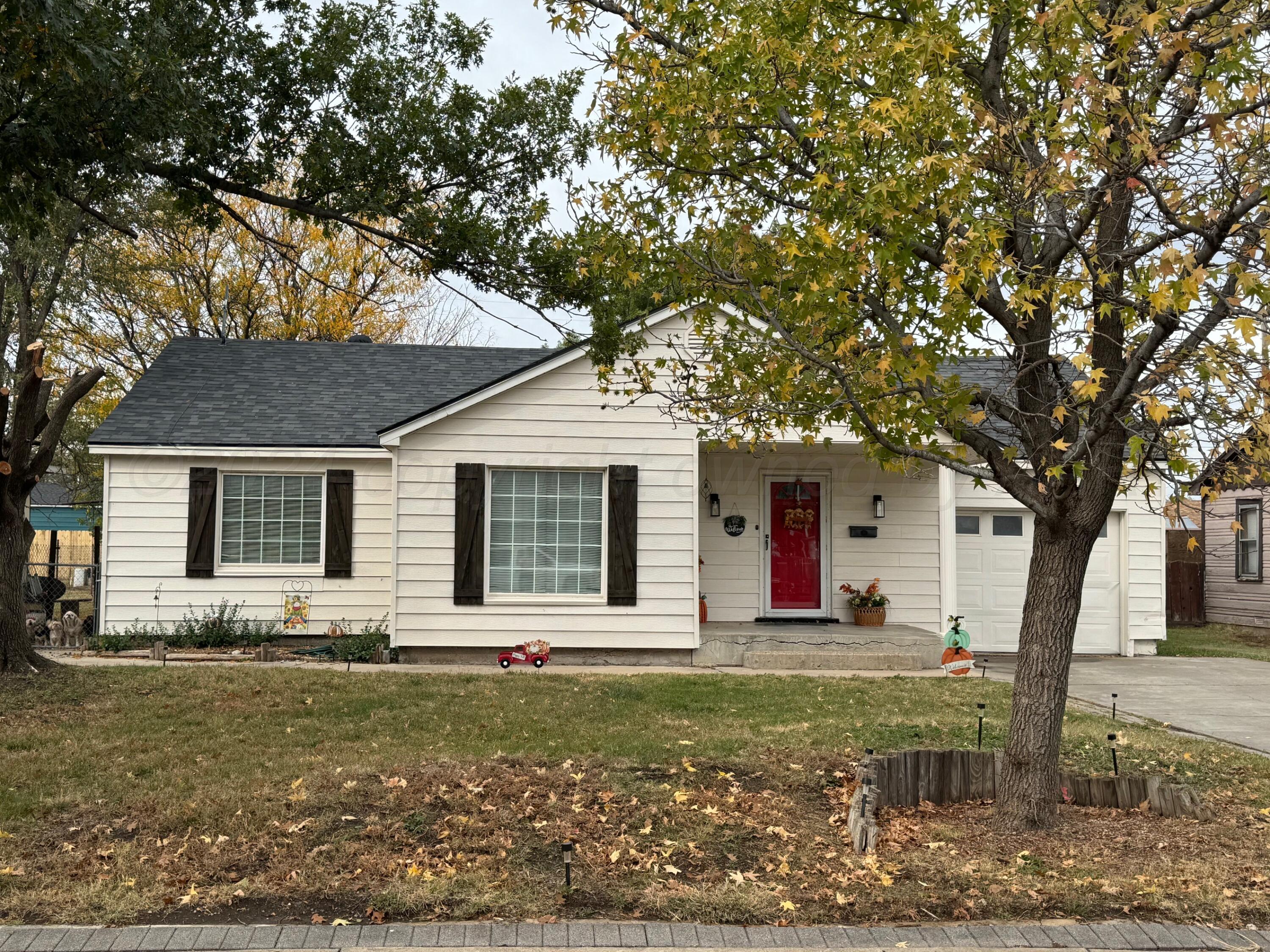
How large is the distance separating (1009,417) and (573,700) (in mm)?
5333

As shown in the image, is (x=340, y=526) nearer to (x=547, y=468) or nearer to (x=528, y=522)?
(x=528, y=522)

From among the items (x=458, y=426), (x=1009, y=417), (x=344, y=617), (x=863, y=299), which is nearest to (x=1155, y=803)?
(x=1009, y=417)

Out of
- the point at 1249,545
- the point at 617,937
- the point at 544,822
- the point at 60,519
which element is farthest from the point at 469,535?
the point at 60,519

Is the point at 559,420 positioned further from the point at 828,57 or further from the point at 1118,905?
the point at 1118,905

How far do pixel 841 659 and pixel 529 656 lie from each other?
367cm

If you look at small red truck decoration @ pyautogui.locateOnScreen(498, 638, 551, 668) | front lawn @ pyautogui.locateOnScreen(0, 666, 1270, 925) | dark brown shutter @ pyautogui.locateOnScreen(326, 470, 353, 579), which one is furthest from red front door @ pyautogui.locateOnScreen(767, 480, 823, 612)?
dark brown shutter @ pyautogui.locateOnScreen(326, 470, 353, 579)

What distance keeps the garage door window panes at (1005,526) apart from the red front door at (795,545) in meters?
2.51

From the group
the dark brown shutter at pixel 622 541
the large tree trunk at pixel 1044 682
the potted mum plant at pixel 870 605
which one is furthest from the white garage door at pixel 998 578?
the large tree trunk at pixel 1044 682

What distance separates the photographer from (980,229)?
461 centimetres

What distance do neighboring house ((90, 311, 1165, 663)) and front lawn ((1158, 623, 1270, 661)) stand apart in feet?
5.26

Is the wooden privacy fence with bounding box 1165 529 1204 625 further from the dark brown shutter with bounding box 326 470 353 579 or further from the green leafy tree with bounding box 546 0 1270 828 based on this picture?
the green leafy tree with bounding box 546 0 1270 828

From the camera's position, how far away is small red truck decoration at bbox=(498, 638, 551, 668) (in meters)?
12.2

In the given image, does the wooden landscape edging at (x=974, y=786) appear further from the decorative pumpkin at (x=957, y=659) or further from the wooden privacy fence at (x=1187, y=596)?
the wooden privacy fence at (x=1187, y=596)

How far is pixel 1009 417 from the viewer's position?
5.71 m
